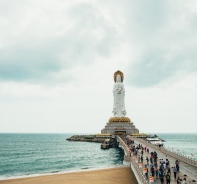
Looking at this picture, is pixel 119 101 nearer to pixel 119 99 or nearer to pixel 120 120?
pixel 119 99

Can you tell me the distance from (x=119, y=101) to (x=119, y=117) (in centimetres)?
511

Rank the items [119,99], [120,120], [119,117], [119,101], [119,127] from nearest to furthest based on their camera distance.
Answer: [119,127] → [120,120] → [119,117] → [119,101] → [119,99]

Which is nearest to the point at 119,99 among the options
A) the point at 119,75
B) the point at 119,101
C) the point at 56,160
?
the point at 119,101

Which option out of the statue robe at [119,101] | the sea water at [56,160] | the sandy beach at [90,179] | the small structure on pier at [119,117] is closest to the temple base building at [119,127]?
the small structure on pier at [119,117]

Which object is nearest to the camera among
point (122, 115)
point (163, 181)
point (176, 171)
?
point (163, 181)

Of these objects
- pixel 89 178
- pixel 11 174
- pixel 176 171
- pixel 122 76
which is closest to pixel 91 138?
pixel 122 76

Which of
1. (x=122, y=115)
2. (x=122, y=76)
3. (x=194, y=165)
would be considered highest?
(x=122, y=76)

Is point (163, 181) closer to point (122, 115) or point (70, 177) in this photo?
point (70, 177)

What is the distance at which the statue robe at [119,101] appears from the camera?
7819 cm

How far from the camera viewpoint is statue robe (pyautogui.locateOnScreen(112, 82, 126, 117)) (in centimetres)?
7819

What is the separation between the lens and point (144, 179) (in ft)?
59.7

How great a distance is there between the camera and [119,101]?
78562 millimetres

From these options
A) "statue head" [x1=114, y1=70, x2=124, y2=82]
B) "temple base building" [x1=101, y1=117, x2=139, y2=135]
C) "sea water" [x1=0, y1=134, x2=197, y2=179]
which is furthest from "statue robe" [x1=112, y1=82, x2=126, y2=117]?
"sea water" [x1=0, y1=134, x2=197, y2=179]

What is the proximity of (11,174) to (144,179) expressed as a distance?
17897 mm
